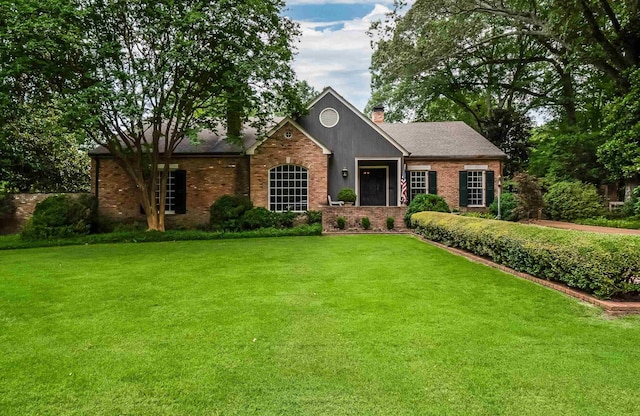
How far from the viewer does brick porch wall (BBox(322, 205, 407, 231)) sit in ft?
49.4

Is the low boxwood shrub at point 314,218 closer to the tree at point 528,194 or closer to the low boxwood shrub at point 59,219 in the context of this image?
the tree at point 528,194

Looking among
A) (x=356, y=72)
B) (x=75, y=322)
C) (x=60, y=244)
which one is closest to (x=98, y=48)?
(x=60, y=244)

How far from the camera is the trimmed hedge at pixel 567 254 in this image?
5137 mm

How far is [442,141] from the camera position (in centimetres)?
1928

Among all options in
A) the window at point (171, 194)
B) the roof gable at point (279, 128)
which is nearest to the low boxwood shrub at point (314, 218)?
the roof gable at point (279, 128)

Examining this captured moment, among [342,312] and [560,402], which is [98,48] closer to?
[342,312]

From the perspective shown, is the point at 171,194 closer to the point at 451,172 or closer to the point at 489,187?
the point at 451,172

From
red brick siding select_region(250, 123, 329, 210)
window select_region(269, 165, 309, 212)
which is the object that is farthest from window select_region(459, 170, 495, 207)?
window select_region(269, 165, 309, 212)

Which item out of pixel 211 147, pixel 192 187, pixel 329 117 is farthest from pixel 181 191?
pixel 329 117

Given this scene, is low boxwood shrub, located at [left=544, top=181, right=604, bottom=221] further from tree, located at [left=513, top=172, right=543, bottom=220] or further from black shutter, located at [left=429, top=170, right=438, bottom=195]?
black shutter, located at [left=429, top=170, right=438, bottom=195]

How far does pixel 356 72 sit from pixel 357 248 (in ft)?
65.2

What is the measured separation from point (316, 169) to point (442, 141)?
24.0 ft

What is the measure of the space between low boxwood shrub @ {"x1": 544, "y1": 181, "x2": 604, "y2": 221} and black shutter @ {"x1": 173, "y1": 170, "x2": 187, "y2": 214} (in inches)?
641

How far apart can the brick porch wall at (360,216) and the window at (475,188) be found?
507 cm
